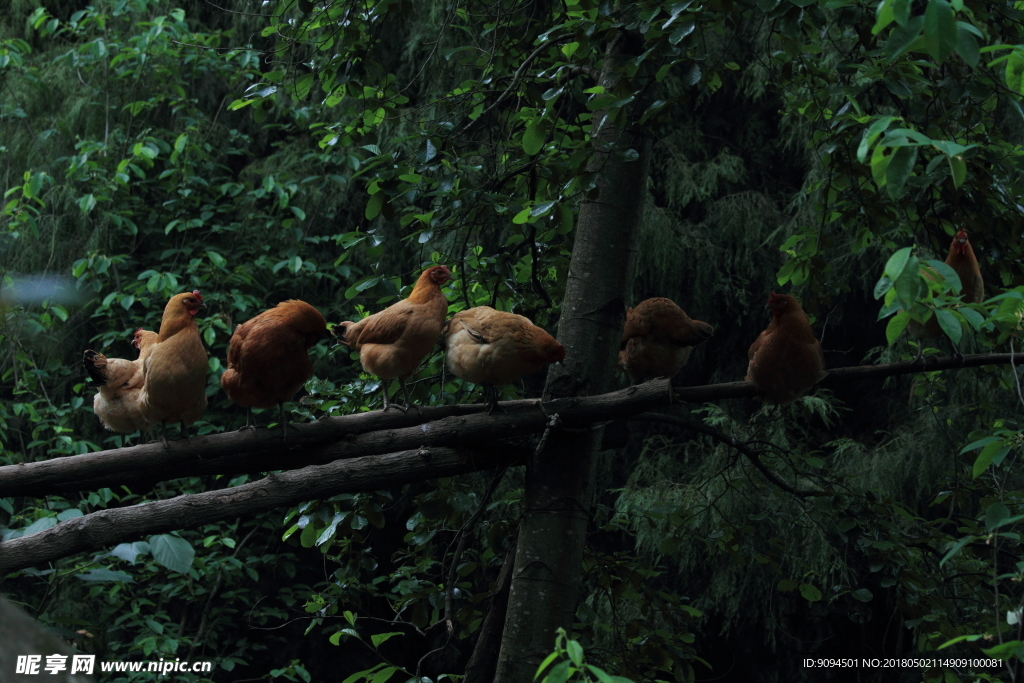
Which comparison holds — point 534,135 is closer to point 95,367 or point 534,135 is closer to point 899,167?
point 899,167

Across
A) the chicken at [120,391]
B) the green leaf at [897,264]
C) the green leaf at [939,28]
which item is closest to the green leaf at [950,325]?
the green leaf at [897,264]

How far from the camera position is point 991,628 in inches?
103

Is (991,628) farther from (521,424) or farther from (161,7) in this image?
(161,7)

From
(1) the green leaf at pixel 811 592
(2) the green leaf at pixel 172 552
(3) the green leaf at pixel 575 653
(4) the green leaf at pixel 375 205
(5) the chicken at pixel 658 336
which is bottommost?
(3) the green leaf at pixel 575 653

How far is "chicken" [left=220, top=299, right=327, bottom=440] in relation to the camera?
2545 mm

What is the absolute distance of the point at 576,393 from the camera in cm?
279

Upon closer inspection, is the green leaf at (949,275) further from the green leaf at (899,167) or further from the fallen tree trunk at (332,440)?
the fallen tree trunk at (332,440)

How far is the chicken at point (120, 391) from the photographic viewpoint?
284cm

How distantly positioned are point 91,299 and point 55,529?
312cm

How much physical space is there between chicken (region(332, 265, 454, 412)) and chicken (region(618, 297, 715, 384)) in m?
0.80

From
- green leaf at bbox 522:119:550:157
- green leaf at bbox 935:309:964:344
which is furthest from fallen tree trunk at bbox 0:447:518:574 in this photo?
green leaf at bbox 935:309:964:344

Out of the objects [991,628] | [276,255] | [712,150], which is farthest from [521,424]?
[712,150]

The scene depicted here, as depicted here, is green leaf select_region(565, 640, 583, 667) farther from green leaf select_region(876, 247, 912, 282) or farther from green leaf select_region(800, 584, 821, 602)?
green leaf select_region(800, 584, 821, 602)

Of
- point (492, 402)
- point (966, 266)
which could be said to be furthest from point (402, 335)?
point (966, 266)
